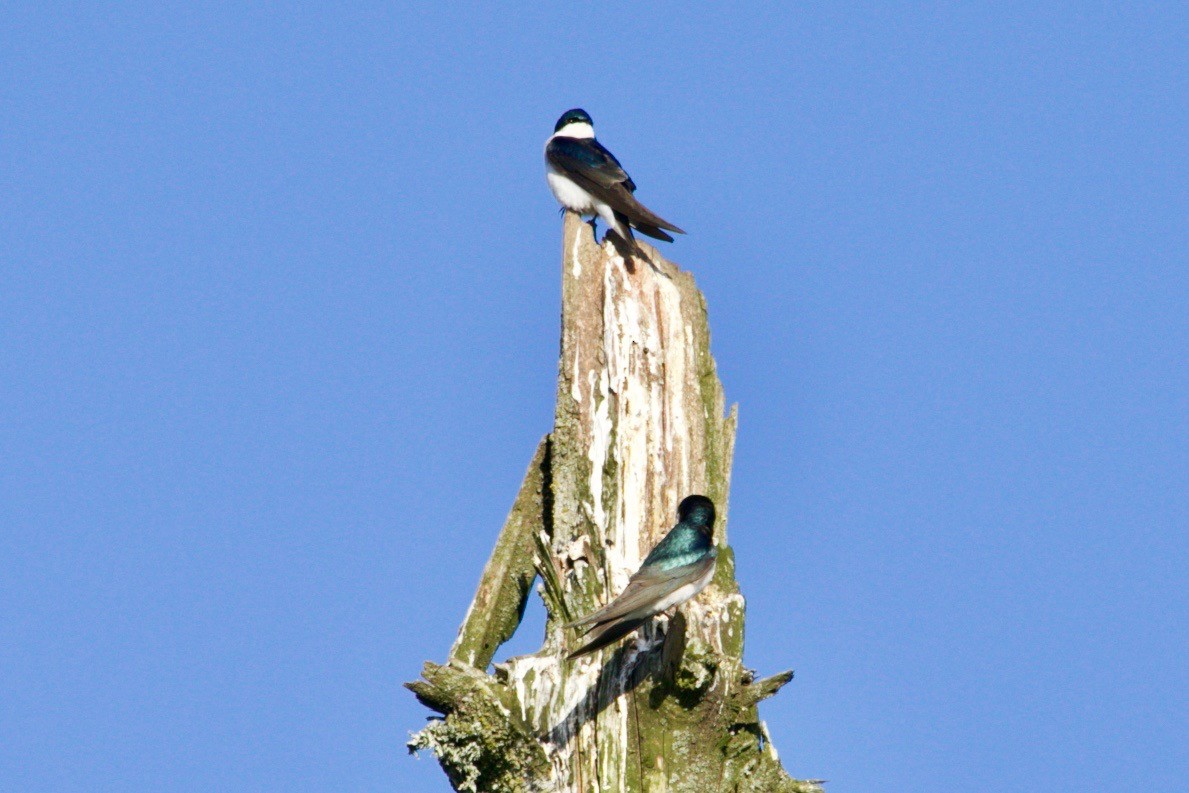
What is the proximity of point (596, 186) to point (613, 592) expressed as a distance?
3.09 meters

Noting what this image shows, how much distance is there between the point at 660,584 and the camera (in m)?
5.32

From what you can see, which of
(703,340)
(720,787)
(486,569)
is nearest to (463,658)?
(486,569)

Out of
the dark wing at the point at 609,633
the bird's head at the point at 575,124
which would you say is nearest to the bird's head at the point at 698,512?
the dark wing at the point at 609,633

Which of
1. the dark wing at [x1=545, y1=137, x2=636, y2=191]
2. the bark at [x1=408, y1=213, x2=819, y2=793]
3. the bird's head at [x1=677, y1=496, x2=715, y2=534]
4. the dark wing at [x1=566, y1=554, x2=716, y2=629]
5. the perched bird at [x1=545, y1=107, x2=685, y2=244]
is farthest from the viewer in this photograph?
the dark wing at [x1=545, y1=137, x2=636, y2=191]

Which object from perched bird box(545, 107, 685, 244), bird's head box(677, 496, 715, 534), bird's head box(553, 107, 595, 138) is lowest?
bird's head box(677, 496, 715, 534)

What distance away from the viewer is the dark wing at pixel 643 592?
5.26 m

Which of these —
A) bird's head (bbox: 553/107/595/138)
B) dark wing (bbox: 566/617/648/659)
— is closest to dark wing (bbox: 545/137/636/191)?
bird's head (bbox: 553/107/595/138)

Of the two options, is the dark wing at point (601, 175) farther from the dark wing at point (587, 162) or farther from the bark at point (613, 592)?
the bark at point (613, 592)

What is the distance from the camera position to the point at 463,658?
20.4 feet

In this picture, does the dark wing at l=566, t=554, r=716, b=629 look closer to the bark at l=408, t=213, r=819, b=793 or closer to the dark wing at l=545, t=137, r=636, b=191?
the bark at l=408, t=213, r=819, b=793

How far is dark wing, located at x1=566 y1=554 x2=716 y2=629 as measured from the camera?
17.3ft

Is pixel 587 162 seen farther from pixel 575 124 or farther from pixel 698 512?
pixel 698 512

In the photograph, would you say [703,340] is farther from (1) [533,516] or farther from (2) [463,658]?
(2) [463,658]

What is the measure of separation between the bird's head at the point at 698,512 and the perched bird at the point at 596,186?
1.72 metres
